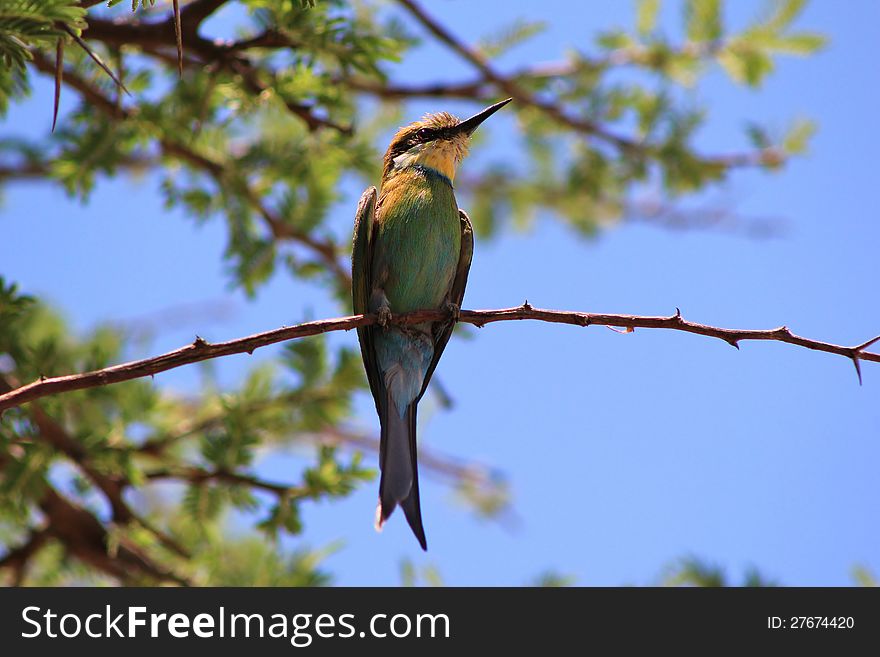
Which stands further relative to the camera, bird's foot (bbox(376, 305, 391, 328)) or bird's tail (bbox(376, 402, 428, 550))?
bird's foot (bbox(376, 305, 391, 328))

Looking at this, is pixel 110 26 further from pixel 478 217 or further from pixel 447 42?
pixel 478 217

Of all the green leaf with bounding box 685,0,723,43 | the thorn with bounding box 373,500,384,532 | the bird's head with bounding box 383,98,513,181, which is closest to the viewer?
the thorn with bounding box 373,500,384,532

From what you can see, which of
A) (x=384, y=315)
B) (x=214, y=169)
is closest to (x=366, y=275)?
(x=384, y=315)

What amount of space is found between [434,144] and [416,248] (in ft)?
2.25

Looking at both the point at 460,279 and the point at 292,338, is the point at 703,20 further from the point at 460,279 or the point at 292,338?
the point at 292,338

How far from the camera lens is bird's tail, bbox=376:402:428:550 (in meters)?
3.12

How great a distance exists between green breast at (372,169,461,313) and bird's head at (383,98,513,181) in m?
0.28

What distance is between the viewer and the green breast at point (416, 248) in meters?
3.75

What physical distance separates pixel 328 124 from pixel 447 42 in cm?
82

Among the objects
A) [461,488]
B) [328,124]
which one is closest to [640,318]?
[328,124]

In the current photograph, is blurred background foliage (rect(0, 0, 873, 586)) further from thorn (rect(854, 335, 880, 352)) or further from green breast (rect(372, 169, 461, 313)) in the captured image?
thorn (rect(854, 335, 880, 352))

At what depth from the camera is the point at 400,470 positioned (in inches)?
131

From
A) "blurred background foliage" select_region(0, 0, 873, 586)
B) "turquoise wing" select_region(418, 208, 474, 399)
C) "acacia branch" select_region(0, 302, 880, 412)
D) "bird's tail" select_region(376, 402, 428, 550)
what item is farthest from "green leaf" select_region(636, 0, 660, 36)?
"acacia branch" select_region(0, 302, 880, 412)

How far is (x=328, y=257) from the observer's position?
425 centimetres
